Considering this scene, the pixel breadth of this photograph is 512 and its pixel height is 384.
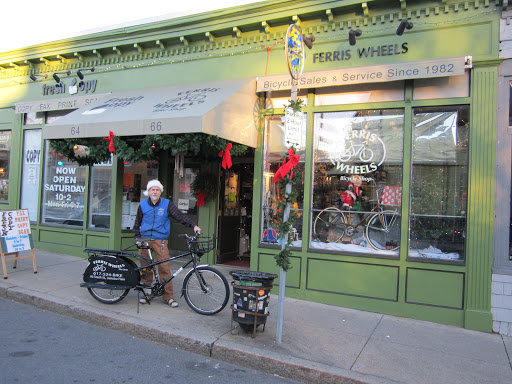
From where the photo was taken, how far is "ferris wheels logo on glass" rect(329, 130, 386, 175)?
6.30 m

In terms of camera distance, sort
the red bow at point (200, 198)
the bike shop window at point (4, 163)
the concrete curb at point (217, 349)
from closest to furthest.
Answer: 1. the concrete curb at point (217, 349)
2. the red bow at point (200, 198)
3. the bike shop window at point (4, 163)

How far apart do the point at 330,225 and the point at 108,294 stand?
3.69m

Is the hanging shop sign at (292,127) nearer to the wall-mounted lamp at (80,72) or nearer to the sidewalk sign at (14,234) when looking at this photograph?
the sidewalk sign at (14,234)

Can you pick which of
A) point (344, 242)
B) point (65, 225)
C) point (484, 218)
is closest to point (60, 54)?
point (65, 225)

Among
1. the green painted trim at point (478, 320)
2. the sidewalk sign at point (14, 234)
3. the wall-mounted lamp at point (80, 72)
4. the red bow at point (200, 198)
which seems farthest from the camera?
the wall-mounted lamp at point (80, 72)

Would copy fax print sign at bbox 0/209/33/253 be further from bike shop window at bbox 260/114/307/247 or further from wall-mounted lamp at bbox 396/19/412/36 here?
wall-mounted lamp at bbox 396/19/412/36

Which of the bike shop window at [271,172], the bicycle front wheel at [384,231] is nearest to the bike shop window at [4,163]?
the bike shop window at [271,172]

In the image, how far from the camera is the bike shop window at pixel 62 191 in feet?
30.8

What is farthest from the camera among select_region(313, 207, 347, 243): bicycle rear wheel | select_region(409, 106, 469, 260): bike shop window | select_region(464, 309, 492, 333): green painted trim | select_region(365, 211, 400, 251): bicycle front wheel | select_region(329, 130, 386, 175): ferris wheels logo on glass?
select_region(313, 207, 347, 243): bicycle rear wheel

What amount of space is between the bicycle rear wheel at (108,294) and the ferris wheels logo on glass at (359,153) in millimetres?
3948

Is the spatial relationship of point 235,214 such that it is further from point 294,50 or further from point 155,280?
point 294,50

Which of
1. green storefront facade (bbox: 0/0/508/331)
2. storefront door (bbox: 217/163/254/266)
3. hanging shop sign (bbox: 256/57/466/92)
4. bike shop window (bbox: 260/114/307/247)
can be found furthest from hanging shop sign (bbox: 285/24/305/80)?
storefront door (bbox: 217/163/254/266)

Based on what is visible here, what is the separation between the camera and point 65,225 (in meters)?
9.42

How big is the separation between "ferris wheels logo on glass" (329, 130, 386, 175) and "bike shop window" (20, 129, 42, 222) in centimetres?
763
